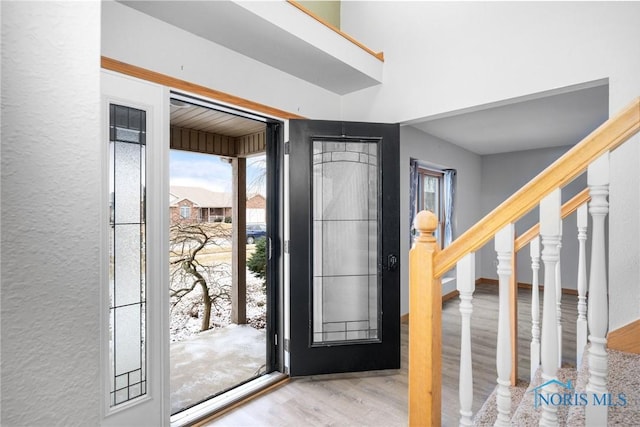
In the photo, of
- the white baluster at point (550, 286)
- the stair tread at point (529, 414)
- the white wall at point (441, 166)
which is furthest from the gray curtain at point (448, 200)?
the white baluster at point (550, 286)

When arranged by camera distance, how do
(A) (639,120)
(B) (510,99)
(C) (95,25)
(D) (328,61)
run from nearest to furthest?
(C) (95,25) → (A) (639,120) → (B) (510,99) → (D) (328,61)

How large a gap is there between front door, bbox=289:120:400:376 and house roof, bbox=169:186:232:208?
7.60 feet

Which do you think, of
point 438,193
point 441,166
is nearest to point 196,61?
point 441,166

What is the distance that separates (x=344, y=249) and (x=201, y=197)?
252 cm

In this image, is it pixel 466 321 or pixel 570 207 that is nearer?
pixel 466 321

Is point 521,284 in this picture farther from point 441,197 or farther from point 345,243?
point 345,243

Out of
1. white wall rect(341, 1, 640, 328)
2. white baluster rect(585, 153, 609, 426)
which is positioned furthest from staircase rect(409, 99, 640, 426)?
white wall rect(341, 1, 640, 328)

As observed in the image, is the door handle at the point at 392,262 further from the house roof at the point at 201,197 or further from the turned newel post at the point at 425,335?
the house roof at the point at 201,197

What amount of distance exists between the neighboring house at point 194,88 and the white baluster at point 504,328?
3.55 feet

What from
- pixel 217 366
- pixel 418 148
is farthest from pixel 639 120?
pixel 418 148

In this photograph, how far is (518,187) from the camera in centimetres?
600

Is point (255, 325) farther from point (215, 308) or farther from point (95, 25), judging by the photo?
point (95, 25)

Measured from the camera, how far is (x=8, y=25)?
1.89 feet

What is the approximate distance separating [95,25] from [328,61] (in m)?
2.07
